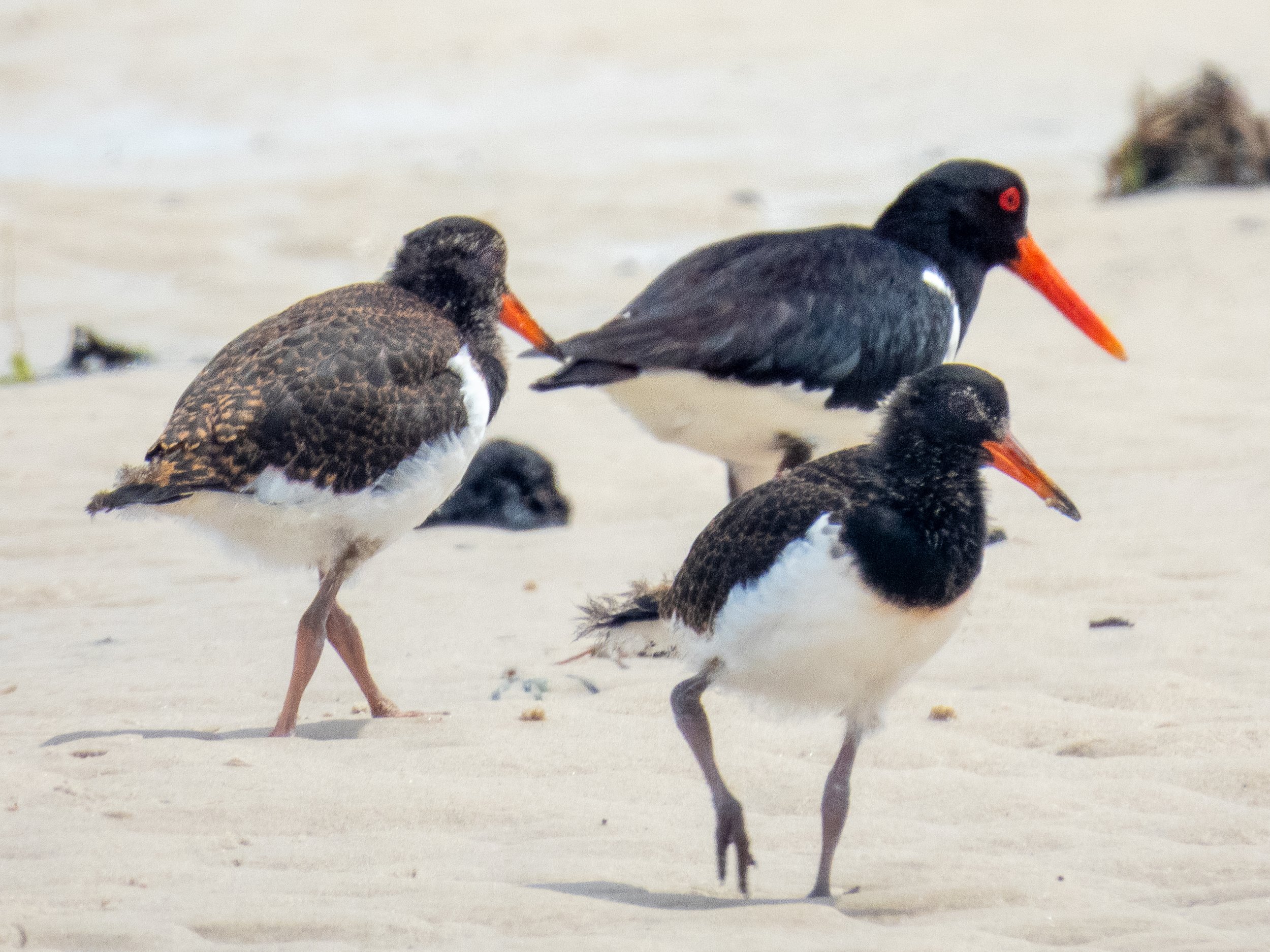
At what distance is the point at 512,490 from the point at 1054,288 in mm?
2514

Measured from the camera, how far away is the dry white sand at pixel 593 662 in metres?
3.58

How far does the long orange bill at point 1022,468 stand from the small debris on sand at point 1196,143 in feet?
31.7

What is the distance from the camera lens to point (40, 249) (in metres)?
11.9

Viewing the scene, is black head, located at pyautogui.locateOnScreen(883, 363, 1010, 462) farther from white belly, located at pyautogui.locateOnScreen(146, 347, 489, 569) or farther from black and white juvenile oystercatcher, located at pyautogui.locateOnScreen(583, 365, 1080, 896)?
white belly, located at pyautogui.locateOnScreen(146, 347, 489, 569)

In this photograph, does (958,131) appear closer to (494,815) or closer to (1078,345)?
(1078,345)

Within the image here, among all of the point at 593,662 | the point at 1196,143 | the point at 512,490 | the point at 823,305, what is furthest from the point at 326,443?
Answer: the point at 1196,143

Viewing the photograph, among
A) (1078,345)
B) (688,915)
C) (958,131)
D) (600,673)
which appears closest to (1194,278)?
(1078,345)

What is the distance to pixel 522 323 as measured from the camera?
18.4 feet

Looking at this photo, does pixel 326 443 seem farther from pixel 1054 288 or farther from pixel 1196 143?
pixel 1196 143

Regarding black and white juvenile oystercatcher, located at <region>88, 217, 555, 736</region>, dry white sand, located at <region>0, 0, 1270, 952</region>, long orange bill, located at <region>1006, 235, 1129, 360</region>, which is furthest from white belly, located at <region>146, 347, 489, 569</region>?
A: long orange bill, located at <region>1006, 235, 1129, 360</region>

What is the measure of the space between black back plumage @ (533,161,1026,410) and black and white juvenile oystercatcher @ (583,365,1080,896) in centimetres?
197

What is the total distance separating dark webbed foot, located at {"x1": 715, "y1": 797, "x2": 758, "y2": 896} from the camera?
3.65 meters

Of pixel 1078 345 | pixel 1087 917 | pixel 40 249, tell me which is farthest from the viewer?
pixel 40 249

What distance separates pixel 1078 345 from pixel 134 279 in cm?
633
